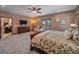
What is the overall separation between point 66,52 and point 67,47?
0.14 m

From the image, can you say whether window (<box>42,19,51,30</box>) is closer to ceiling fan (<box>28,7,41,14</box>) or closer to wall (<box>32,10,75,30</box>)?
wall (<box>32,10,75,30</box>)

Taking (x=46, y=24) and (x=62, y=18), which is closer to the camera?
(x=62, y=18)

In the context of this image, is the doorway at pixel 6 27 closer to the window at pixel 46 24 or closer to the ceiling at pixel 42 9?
the ceiling at pixel 42 9

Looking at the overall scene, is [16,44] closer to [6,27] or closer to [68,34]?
[6,27]

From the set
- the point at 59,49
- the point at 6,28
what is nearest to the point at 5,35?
the point at 6,28

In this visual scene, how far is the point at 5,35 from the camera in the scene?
8.25ft

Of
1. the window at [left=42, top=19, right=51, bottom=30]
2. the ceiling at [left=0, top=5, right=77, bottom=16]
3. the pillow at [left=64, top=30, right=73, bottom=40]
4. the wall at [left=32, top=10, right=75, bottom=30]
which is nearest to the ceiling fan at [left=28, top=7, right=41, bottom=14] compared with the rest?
the ceiling at [left=0, top=5, right=77, bottom=16]

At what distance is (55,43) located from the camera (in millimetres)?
2479

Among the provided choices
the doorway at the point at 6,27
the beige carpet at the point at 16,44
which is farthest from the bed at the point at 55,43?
the doorway at the point at 6,27

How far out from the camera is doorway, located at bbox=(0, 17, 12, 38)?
8.13ft

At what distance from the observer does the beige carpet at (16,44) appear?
253cm

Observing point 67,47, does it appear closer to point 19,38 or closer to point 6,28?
point 19,38

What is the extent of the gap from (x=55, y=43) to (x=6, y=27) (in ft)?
3.91

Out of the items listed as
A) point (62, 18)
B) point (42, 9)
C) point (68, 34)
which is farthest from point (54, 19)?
point (68, 34)
